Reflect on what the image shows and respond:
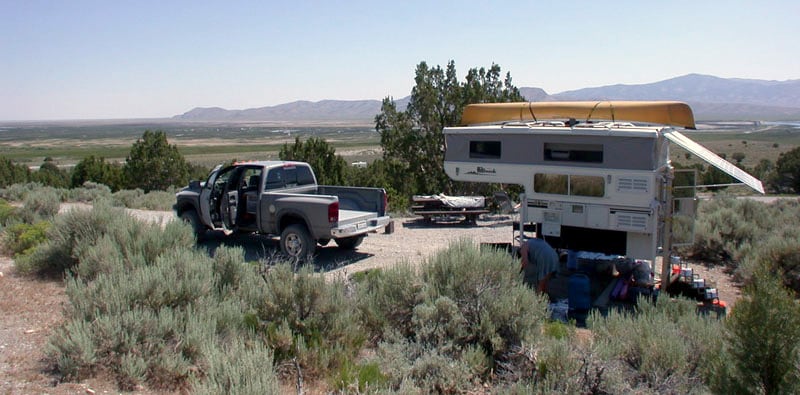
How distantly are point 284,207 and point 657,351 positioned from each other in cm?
700

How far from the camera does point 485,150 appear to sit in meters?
9.59

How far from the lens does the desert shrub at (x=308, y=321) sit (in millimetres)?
5672

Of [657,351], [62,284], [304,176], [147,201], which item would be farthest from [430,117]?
[657,351]

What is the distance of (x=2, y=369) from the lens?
5438 mm

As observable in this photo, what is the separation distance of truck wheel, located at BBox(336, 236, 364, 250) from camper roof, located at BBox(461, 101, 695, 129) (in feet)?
10.2

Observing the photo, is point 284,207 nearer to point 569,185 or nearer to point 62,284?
point 62,284

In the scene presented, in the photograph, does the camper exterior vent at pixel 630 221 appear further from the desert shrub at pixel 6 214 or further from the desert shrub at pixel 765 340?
the desert shrub at pixel 6 214

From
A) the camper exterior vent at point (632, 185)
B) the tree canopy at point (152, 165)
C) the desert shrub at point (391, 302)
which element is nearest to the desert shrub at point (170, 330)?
the desert shrub at point (391, 302)

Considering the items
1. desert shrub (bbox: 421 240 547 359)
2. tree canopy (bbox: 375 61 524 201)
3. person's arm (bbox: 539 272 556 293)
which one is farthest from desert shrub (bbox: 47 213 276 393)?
tree canopy (bbox: 375 61 524 201)

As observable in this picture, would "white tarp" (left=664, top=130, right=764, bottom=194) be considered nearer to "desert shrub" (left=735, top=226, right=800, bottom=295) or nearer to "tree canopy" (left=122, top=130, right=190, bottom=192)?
"desert shrub" (left=735, top=226, right=800, bottom=295)

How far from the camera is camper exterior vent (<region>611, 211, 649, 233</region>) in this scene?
27.9 feet

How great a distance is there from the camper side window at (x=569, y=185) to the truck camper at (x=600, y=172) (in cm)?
1

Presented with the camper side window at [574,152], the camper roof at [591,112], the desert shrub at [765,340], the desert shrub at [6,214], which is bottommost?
the desert shrub at [6,214]

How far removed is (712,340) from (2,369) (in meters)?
6.02
